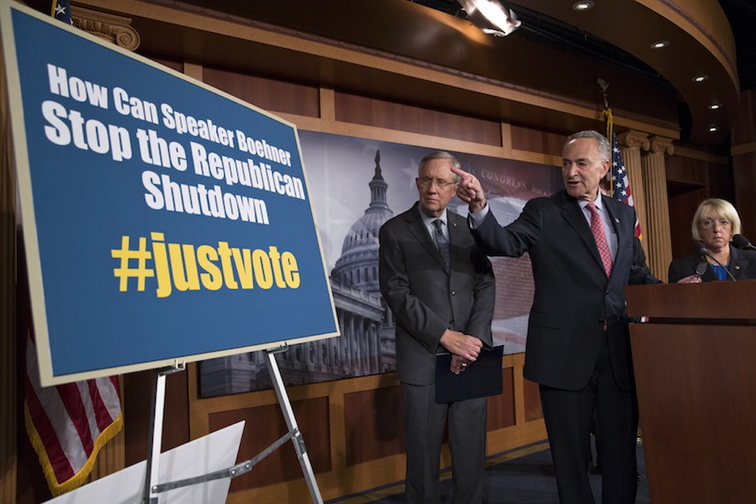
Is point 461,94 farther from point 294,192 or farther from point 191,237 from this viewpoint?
point 191,237

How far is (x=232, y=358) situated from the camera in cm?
296

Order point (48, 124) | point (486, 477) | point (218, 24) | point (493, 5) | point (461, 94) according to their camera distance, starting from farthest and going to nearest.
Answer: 1. point (461, 94)
2. point (486, 477)
3. point (493, 5)
4. point (218, 24)
5. point (48, 124)

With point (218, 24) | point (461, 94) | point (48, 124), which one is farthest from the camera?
point (461, 94)

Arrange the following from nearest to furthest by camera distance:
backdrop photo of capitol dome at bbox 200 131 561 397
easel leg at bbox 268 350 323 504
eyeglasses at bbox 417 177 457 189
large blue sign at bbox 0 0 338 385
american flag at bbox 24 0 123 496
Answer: large blue sign at bbox 0 0 338 385, easel leg at bbox 268 350 323 504, american flag at bbox 24 0 123 496, eyeglasses at bbox 417 177 457 189, backdrop photo of capitol dome at bbox 200 131 561 397

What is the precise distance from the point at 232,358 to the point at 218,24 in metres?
1.69

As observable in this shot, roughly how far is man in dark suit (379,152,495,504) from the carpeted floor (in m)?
0.80

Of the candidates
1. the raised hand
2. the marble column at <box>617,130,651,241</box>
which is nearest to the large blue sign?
the raised hand

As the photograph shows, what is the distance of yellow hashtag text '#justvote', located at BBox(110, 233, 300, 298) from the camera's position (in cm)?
123

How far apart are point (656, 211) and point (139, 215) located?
4.84m

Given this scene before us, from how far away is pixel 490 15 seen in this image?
126 inches

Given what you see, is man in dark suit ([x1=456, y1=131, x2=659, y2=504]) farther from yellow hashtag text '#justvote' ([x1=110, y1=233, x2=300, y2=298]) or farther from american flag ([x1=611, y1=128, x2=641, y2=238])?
american flag ([x1=611, y1=128, x2=641, y2=238])

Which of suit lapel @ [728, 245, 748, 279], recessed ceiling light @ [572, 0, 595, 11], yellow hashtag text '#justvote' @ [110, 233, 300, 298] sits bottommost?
suit lapel @ [728, 245, 748, 279]

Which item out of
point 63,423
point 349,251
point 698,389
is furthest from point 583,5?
point 63,423

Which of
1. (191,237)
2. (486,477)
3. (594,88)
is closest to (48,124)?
(191,237)
